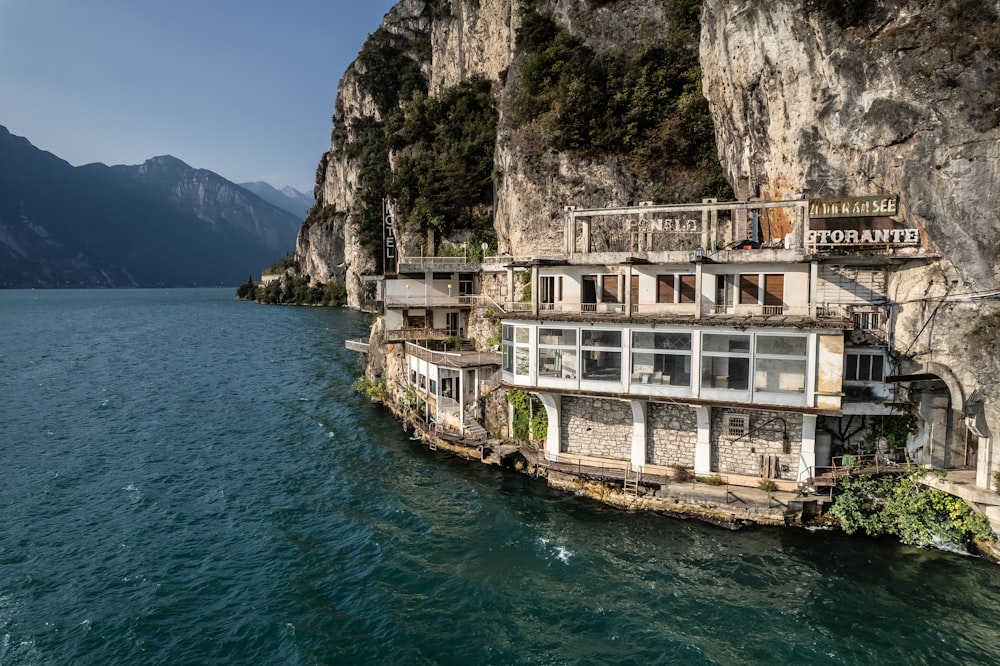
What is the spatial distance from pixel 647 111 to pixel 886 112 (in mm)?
16148

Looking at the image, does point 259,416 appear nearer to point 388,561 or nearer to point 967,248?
point 388,561

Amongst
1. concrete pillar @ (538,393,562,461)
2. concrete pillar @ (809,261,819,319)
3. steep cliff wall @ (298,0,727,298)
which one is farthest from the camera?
steep cliff wall @ (298,0,727,298)

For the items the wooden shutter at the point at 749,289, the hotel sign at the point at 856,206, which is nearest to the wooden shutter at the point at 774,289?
the wooden shutter at the point at 749,289

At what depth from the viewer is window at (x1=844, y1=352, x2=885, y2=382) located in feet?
68.9

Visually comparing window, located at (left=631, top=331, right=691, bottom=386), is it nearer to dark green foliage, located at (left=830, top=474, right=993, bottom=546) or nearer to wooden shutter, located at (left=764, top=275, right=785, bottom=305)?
wooden shutter, located at (left=764, top=275, right=785, bottom=305)

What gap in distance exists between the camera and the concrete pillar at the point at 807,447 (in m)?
20.7

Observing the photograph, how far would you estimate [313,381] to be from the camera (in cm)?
4972

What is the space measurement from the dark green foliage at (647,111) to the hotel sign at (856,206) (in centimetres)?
1125

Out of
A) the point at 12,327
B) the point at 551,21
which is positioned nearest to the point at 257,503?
the point at 551,21

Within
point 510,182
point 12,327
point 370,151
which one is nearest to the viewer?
point 510,182

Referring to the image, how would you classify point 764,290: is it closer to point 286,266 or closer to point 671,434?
point 671,434

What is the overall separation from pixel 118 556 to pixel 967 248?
1233 inches

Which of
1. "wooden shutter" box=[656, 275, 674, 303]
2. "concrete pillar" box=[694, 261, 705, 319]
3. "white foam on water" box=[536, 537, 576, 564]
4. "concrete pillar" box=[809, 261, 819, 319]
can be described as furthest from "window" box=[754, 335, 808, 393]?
Answer: "white foam on water" box=[536, 537, 576, 564]

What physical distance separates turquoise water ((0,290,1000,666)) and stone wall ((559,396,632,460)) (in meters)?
2.57
